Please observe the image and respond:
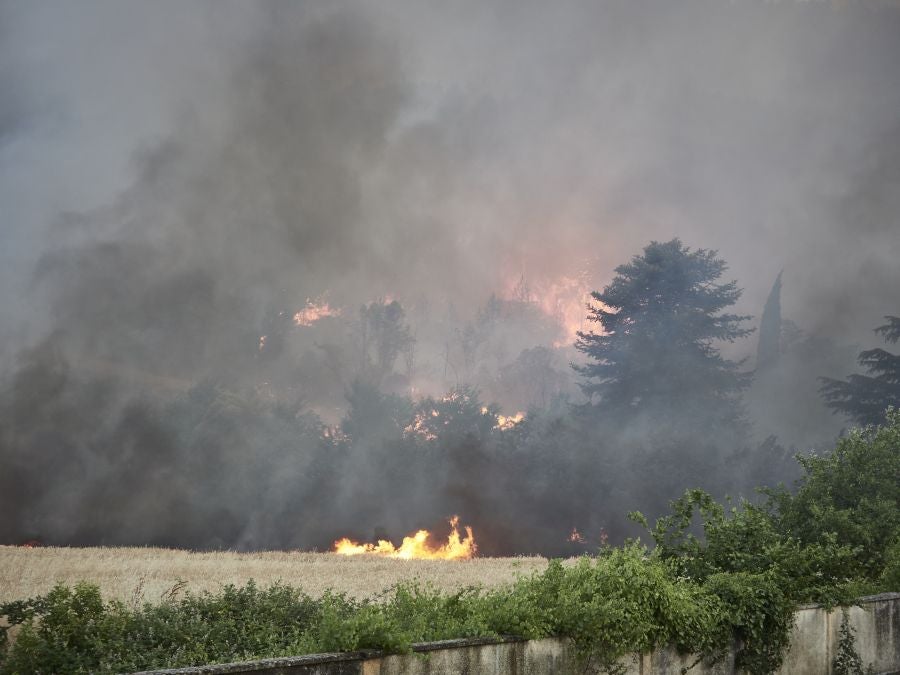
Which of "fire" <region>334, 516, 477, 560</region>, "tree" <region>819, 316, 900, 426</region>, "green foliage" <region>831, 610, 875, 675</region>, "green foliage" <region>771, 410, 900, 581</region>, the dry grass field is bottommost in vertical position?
"green foliage" <region>831, 610, 875, 675</region>

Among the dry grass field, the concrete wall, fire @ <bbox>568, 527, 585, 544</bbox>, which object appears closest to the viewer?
the concrete wall

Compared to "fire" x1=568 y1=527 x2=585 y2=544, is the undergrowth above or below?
below

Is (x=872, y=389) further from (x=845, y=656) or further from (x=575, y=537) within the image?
(x=845, y=656)

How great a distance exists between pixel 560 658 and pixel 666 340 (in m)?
62.4

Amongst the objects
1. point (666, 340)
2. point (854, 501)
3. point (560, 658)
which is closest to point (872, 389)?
point (666, 340)

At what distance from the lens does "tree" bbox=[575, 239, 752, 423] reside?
67062 millimetres

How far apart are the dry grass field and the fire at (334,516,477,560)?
17.1 meters

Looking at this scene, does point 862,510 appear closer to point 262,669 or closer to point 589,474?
point 262,669

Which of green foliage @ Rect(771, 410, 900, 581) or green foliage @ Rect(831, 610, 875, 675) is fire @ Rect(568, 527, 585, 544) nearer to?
green foliage @ Rect(771, 410, 900, 581)

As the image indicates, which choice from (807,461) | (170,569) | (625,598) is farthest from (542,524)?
(625,598)

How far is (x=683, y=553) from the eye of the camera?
14.6 metres

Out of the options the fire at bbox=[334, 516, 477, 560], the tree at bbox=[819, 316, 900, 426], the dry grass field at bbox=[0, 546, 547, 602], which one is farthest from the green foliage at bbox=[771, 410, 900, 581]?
the tree at bbox=[819, 316, 900, 426]

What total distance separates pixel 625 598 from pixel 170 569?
22.6 m

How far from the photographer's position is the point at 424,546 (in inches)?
2345
